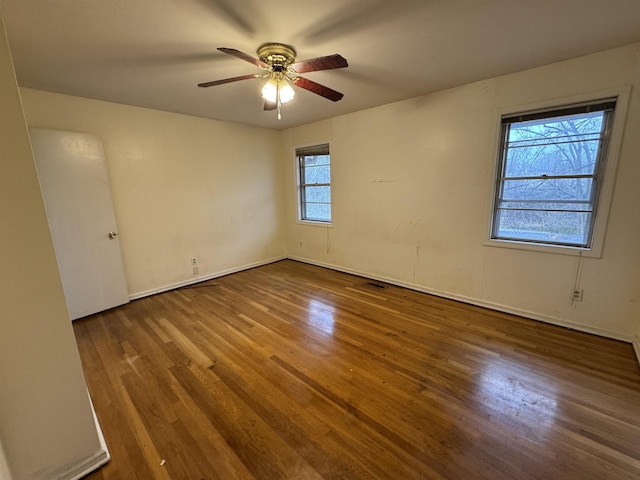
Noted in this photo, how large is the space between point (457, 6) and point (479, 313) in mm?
2759

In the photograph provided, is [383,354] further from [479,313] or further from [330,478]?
[479,313]

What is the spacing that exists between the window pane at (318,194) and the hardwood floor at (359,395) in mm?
2269

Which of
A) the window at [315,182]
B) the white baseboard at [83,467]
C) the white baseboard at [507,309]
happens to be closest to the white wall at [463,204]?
the white baseboard at [507,309]

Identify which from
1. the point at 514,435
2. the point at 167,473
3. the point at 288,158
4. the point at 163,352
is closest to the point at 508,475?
the point at 514,435

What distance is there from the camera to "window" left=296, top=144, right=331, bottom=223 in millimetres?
4538

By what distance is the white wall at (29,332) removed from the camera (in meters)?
1.08

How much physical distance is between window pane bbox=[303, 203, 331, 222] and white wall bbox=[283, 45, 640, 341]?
1.07 ft

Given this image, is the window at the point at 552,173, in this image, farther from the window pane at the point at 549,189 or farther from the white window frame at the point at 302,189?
the white window frame at the point at 302,189

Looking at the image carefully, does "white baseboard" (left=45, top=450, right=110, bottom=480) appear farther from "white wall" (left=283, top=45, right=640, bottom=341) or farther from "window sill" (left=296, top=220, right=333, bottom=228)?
"window sill" (left=296, top=220, right=333, bottom=228)

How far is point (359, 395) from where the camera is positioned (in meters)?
1.82

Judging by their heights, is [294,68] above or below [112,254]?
above

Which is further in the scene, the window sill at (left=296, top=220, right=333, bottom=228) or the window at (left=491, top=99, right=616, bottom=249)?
the window sill at (left=296, top=220, right=333, bottom=228)

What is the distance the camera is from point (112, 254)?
319 centimetres

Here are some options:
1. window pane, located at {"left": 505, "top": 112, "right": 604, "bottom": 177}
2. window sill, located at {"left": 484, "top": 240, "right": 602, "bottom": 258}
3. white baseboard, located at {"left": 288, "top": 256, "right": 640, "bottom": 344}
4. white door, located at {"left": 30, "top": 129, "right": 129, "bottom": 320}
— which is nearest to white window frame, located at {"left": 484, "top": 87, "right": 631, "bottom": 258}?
window sill, located at {"left": 484, "top": 240, "right": 602, "bottom": 258}
